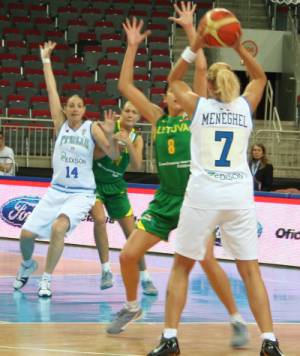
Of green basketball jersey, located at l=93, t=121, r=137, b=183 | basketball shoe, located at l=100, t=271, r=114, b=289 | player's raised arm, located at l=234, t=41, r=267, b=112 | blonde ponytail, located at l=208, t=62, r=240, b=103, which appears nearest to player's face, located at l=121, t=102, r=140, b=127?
green basketball jersey, located at l=93, t=121, r=137, b=183

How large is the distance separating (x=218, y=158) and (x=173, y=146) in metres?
1.01

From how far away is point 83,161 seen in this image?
10203mm

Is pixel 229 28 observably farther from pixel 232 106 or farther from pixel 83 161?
pixel 83 161

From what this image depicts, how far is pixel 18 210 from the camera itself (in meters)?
16.1

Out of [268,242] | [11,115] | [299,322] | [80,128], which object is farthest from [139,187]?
[11,115]

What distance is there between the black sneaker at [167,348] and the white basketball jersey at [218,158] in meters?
0.93

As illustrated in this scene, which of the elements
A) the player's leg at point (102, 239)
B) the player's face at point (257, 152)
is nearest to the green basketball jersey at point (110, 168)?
the player's leg at point (102, 239)

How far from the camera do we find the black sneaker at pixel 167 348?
7039 millimetres

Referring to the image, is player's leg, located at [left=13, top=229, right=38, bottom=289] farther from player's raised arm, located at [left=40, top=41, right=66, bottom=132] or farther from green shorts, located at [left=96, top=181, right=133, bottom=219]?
player's raised arm, located at [left=40, top=41, right=66, bottom=132]

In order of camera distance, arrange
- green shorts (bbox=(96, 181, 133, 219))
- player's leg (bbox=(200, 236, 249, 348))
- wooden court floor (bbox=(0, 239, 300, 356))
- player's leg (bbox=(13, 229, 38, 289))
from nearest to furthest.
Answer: wooden court floor (bbox=(0, 239, 300, 356)), player's leg (bbox=(200, 236, 249, 348)), player's leg (bbox=(13, 229, 38, 289)), green shorts (bbox=(96, 181, 133, 219))

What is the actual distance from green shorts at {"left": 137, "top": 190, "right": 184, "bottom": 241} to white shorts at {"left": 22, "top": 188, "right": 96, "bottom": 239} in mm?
2153

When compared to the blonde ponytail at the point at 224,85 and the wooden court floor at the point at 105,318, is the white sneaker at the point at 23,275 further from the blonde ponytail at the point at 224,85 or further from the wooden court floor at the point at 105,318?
the blonde ponytail at the point at 224,85

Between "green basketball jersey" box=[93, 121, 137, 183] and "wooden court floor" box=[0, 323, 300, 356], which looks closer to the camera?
"wooden court floor" box=[0, 323, 300, 356]

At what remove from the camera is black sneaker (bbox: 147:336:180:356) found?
7039 millimetres
